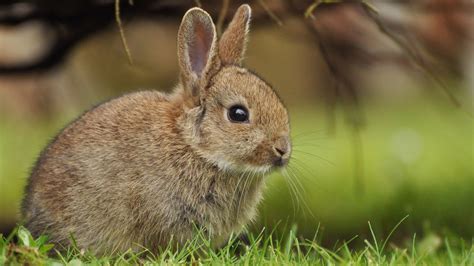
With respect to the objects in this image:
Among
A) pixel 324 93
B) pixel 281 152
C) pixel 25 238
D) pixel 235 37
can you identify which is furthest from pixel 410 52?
pixel 324 93

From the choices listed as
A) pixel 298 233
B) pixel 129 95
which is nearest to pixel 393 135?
pixel 298 233

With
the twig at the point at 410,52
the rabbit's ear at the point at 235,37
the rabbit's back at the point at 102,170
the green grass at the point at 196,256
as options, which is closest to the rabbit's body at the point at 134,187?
the rabbit's back at the point at 102,170

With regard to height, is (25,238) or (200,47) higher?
(200,47)

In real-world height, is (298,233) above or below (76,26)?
below

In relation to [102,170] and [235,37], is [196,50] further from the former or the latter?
[102,170]

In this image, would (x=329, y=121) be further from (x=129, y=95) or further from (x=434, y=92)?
(x=129, y=95)
